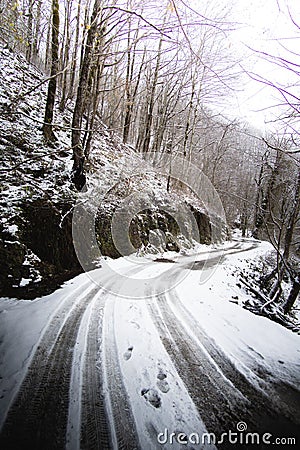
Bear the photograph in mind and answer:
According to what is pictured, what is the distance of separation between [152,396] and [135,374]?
1.25 feet

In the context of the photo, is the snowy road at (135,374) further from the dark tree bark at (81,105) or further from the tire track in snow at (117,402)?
the dark tree bark at (81,105)

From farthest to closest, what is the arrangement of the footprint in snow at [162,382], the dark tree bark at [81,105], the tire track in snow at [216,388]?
the dark tree bark at [81,105] → the footprint in snow at [162,382] → the tire track in snow at [216,388]

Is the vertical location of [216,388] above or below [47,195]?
below

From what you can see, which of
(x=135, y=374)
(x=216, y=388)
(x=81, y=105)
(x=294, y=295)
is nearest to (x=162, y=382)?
(x=135, y=374)

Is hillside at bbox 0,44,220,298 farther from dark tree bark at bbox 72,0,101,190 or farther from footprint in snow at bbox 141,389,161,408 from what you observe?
footprint in snow at bbox 141,389,161,408

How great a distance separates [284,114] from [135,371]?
386 cm

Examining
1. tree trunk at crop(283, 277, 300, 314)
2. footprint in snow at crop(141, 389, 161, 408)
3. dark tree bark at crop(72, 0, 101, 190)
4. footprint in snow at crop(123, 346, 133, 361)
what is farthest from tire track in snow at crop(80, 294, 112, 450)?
tree trunk at crop(283, 277, 300, 314)

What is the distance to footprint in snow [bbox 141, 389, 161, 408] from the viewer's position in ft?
8.08

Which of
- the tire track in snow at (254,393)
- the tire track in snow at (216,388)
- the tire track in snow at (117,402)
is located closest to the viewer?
the tire track in snow at (117,402)

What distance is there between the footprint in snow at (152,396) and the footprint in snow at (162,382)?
0.10 m

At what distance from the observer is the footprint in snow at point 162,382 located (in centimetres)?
268

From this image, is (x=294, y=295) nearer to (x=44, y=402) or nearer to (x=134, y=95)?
(x=44, y=402)

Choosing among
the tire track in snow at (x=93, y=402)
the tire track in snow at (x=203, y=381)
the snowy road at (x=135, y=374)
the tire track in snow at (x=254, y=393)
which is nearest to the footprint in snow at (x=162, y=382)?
the snowy road at (x=135, y=374)

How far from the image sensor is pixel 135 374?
2.86 metres
